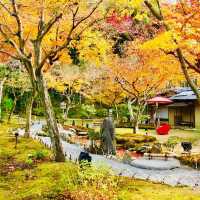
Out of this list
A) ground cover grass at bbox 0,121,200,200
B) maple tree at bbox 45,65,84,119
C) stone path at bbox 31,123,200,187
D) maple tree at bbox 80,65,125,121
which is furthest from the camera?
maple tree at bbox 80,65,125,121

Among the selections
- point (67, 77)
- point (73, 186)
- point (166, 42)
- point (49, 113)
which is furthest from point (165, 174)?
point (67, 77)

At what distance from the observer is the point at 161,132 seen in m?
32.4

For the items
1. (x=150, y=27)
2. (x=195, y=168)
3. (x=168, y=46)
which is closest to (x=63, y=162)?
(x=195, y=168)

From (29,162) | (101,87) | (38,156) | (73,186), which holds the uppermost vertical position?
(101,87)

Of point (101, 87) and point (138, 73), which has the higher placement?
point (138, 73)

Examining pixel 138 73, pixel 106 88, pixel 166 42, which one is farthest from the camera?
pixel 106 88

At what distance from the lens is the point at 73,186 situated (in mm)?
11578

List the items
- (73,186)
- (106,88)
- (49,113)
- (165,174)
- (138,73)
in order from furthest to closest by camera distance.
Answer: (106,88)
(138,73)
(165,174)
(49,113)
(73,186)

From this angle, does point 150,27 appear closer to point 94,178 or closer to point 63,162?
point 63,162

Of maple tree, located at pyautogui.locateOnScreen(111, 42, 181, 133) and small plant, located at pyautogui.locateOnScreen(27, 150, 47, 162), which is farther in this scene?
maple tree, located at pyautogui.locateOnScreen(111, 42, 181, 133)

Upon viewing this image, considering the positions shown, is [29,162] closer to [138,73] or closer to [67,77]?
[138,73]

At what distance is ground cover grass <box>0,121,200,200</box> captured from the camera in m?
11.0

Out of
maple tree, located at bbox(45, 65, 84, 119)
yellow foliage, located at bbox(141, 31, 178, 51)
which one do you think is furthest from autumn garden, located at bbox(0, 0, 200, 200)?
maple tree, located at bbox(45, 65, 84, 119)

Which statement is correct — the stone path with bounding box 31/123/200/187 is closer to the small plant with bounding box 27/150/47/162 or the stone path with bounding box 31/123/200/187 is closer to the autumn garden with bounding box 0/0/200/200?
the autumn garden with bounding box 0/0/200/200
